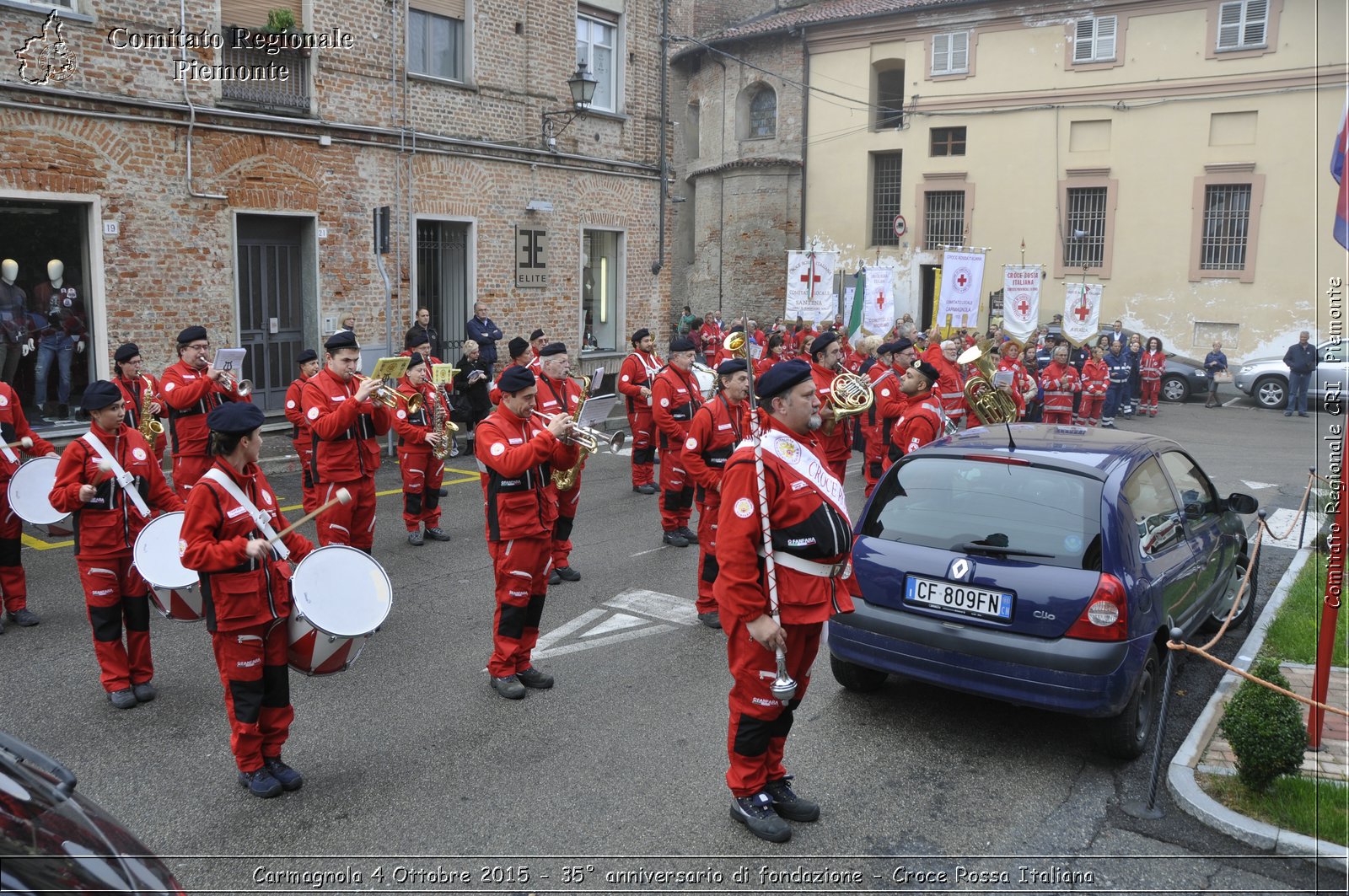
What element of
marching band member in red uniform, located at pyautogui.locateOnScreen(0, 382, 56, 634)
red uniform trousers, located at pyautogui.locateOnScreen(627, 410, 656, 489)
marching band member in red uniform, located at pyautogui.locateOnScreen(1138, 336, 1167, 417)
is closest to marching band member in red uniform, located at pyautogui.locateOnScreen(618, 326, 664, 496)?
red uniform trousers, located at pyautogui.locateOnScreen(627, 410, 656, 489)

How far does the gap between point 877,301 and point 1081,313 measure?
5441 millimetres

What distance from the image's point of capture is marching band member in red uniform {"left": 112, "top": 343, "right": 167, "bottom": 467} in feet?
30.4

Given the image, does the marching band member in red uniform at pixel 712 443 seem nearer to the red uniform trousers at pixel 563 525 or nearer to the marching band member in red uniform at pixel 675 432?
the red uniform trousers at pixel 563 525

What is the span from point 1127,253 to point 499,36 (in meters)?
19.1

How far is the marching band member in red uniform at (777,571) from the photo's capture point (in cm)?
457

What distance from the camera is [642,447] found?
43.0ft

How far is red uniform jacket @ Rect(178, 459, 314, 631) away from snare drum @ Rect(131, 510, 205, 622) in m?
0.50

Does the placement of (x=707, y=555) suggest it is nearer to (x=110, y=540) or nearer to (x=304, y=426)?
(x=110, y=540)

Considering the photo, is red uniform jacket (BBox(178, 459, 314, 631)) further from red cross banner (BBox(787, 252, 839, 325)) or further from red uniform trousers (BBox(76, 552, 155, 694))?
red cross banner (BBox(787, 252, 839, 325))

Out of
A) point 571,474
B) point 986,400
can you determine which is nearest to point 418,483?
point 571,474

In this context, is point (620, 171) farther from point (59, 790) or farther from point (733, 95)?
point (59, 790)

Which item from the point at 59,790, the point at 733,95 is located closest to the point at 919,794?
the point at 59,790

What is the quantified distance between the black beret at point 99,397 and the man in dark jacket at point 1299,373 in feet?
81.2

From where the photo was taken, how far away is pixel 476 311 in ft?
→ 59.6
